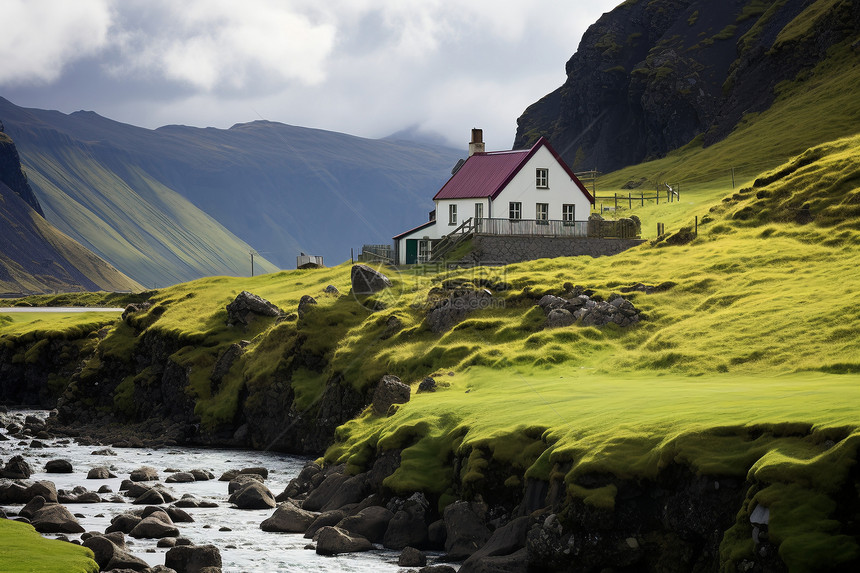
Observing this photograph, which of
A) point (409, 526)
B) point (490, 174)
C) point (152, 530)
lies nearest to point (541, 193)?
point (490, 174)

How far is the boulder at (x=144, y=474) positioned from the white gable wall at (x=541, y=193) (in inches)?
1839

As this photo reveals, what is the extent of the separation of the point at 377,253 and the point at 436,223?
9501 millimetres

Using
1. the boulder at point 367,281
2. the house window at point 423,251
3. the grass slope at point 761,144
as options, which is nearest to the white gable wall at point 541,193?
the house window at point 423,251

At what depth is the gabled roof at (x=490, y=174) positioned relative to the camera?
303 feet

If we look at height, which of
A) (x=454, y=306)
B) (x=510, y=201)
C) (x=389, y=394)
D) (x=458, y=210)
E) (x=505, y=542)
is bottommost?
(x=505, y=542)

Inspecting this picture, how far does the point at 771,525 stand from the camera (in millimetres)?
23594

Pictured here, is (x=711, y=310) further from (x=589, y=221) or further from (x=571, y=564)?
(x=589, y=221)

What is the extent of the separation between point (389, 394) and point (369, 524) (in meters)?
13.8

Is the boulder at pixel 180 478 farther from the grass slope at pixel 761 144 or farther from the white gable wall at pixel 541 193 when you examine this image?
the grass slope at pixel 761 144

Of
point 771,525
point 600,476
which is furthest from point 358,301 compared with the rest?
point 771,525

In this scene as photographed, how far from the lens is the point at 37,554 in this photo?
29.4 m

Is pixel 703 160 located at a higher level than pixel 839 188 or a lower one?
higher

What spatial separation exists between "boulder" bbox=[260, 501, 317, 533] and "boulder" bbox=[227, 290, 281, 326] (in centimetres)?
4259

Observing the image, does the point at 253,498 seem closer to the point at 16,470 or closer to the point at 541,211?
the point at 16,470
